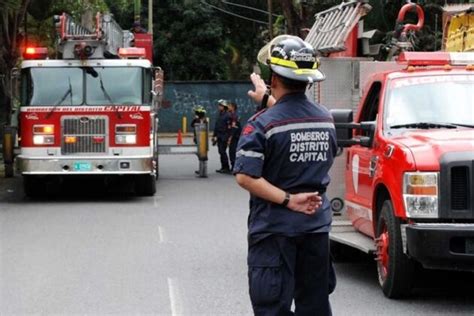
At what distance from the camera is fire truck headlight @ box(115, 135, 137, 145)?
1769 centimetres

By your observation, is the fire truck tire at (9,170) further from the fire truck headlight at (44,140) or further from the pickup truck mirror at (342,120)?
the pickup truck mirror at (342,120)

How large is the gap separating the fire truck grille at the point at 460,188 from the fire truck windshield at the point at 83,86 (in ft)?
34.7

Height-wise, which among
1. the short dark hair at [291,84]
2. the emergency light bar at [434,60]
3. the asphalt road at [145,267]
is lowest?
the asphalt road at [145,267]

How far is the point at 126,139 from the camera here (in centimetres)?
1772

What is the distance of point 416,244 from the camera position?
793 cm

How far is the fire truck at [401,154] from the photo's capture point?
7969 millimetres

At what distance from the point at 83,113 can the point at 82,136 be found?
1.38 feet

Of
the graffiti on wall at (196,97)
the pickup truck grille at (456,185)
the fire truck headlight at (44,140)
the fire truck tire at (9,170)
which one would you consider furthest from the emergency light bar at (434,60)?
the graffiti on wall at (196,97)

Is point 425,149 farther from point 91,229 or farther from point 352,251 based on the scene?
point 91,229

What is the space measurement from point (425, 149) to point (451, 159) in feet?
0.91

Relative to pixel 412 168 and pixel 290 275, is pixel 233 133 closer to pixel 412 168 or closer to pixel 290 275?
pixel 412 168

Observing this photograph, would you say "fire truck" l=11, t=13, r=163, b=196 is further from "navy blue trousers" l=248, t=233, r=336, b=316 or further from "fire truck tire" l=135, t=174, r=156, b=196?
"navy blue trousers" l=248, t=233, r=336, b=316

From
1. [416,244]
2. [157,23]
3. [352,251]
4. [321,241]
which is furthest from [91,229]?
[157,23]

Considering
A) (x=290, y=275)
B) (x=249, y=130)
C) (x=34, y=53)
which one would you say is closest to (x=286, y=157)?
(x=249, y=130)
